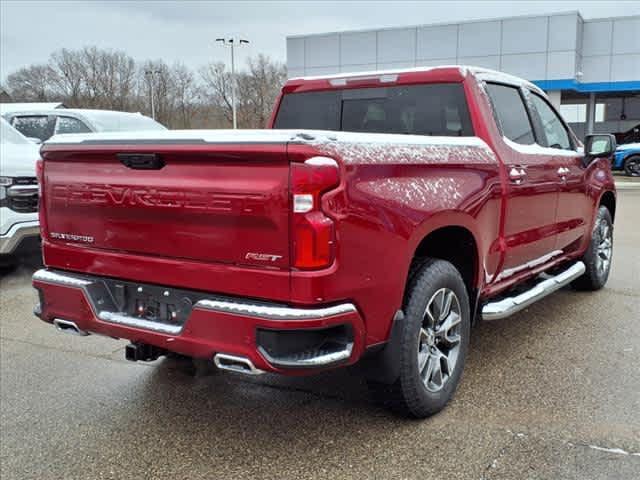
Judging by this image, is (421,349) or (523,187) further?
(523,187)

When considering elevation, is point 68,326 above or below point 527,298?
above

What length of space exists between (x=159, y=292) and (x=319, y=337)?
0.83 meters

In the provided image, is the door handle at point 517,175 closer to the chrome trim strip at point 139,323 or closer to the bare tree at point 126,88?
the chrome trim strip at point 139,323

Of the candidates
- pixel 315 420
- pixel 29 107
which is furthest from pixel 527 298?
pixel 29 107

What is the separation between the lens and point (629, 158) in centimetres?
2155

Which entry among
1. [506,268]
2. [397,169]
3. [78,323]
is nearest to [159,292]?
[78,323]

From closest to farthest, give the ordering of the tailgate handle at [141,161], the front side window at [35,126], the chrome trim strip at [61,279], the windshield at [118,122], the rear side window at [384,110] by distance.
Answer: the tailgate handle at [141,161] < the chrome trim strip at [61,279] < the rear side window at [384,110] < the windshield at [118,122] < the front side window at [35,126]

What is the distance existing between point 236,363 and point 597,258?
4417mm

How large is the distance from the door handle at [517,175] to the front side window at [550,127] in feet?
2.58

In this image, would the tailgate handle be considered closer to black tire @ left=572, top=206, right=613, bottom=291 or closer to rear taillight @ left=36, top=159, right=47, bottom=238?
rear taillight @ left=36, top=159, right=47, bottom=238

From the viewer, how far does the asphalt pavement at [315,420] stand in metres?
2.97

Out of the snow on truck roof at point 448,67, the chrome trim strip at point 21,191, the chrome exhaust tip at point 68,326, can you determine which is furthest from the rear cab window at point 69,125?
the chrome exhaust tip at point 68,326

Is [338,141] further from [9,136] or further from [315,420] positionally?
[9,136]

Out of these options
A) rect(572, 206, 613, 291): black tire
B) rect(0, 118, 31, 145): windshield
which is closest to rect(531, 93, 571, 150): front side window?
rect(572, 206, 613, 291): black tire
